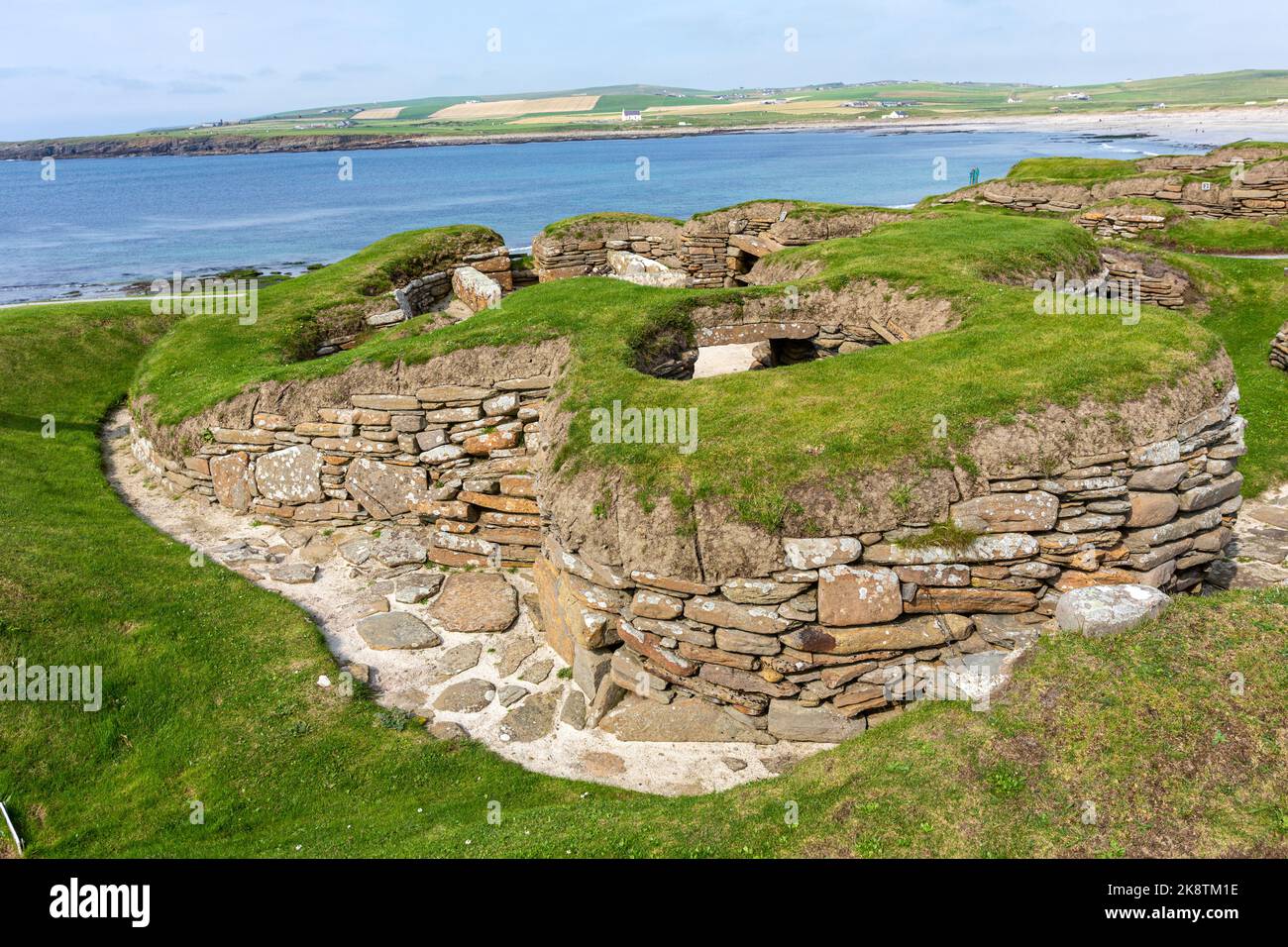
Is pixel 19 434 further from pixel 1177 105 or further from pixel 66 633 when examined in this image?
pixel 1177 105

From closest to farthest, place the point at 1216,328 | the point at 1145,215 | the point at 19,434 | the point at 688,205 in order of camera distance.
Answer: the point at 19,434, the point at 1216,328, the point at 1145,215, the point at 688,205

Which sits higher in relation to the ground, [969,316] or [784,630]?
[969,316]

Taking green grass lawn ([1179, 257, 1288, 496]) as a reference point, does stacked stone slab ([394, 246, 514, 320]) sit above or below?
above

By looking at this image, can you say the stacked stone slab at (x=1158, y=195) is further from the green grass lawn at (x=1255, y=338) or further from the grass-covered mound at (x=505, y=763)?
the grass-covered mound at (x=505, y=763)

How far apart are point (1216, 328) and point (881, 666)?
1767 centimetres

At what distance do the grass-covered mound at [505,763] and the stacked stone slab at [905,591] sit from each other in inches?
35.5

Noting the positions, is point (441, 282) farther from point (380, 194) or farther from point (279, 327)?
point (380, 194)

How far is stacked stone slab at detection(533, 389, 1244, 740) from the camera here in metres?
8.39

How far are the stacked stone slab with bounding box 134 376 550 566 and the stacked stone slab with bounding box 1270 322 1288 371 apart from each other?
16.5 meters

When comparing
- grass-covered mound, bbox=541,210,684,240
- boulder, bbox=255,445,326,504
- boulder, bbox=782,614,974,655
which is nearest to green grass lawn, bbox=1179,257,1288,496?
boulder, bbox=782,614,974,655

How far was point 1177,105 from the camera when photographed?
556 feet

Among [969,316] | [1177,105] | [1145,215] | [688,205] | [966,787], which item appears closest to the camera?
[966,787]

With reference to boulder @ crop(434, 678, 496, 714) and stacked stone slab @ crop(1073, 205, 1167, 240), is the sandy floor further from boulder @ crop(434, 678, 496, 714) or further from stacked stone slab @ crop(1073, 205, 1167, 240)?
stacked stone slab @ crop(1073, 205, 1167, 240)

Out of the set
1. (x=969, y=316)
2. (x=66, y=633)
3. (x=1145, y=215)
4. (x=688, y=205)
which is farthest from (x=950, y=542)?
(x=688, y=205)
